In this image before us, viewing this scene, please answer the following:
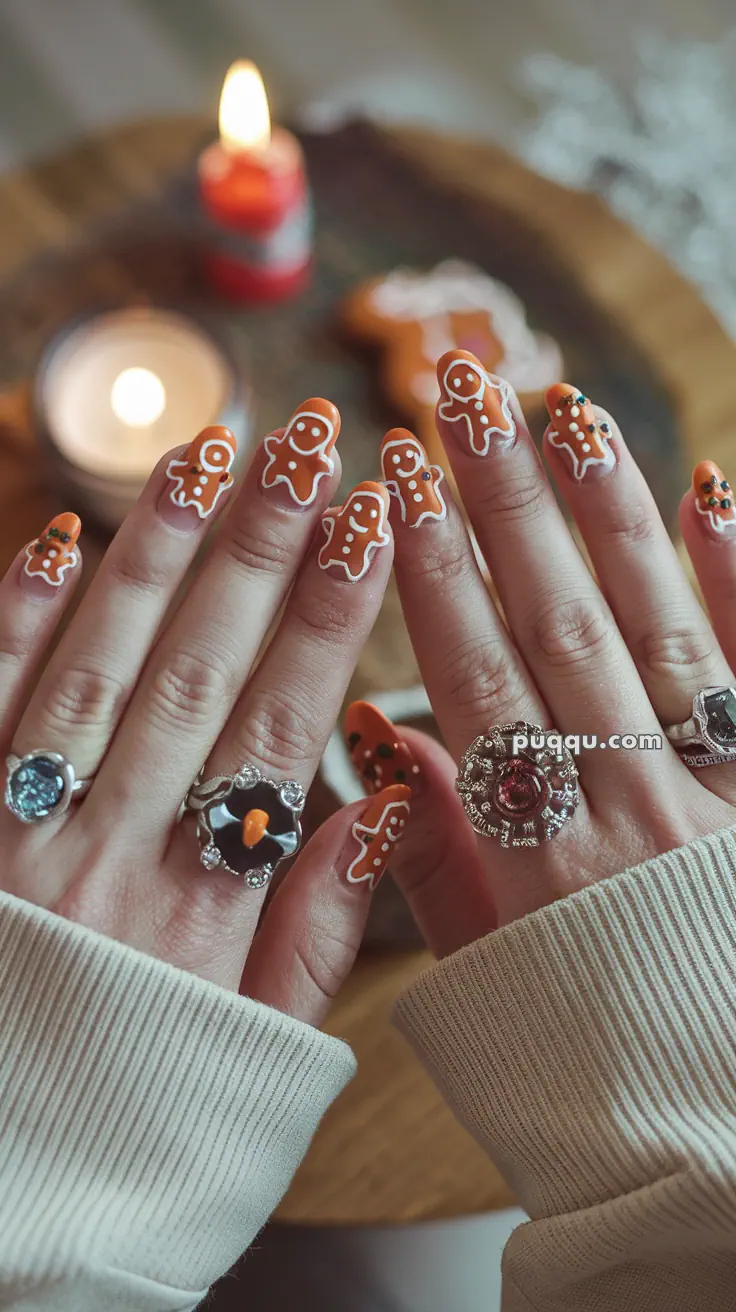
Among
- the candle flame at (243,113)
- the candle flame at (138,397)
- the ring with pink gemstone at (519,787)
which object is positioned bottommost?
the ring with pink gemstone at (519,787)

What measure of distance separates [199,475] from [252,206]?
1.32ft

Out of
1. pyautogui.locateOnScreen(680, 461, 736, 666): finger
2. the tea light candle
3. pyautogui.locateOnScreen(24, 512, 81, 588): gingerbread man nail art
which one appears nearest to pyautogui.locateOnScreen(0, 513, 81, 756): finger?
pyautogui.locateOnScreen(24, 512, 81, 588): gingerbread man nail art

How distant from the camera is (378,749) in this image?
0.73 m

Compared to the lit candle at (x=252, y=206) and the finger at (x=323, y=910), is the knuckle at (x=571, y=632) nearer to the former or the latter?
the finger at (x=323, y=910)

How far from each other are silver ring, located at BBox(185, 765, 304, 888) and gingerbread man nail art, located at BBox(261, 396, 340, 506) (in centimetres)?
17

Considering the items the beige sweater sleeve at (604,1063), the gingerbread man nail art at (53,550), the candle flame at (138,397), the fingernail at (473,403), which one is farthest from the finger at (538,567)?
the candle flame at (138,397)

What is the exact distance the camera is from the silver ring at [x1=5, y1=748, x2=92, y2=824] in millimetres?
646

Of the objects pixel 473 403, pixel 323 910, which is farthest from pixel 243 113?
pixel 323 910

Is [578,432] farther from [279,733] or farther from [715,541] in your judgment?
[279,733]

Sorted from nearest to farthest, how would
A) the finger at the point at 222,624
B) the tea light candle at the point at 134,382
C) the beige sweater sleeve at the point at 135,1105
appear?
the beige sweater sleeve at the point at 135,1105 < the finger at the point at 222,624 < the tea light candle at the point at 134,382

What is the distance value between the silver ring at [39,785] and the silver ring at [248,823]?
7 cm

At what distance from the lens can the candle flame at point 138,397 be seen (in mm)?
933

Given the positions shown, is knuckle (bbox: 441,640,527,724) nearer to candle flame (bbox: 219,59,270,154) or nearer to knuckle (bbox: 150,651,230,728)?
knuckle (bbox: 150,651,230,728)

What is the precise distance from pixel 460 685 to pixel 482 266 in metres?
0.46
